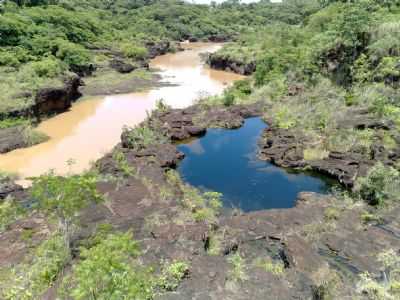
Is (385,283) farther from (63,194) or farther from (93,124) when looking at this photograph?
(93,124)

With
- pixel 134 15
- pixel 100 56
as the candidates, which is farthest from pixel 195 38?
pixel 100 56

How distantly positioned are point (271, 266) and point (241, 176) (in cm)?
743

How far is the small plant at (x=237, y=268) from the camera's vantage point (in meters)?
9.06

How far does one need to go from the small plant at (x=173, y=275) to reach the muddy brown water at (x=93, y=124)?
878 cm

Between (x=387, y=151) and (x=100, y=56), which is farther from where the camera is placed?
(x=100, y=56)

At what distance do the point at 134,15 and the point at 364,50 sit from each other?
68.8 metres

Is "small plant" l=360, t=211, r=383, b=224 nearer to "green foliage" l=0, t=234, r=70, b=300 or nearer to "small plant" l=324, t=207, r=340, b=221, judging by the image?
"small plant" l=324, t=207, r=340, b=221

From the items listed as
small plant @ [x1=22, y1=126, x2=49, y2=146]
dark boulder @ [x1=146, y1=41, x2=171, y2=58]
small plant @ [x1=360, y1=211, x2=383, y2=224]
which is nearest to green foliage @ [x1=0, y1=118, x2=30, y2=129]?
small plant @ [x1=22, y1=126, x2=49, y2=146]

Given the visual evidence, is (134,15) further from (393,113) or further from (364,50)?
(393,113)

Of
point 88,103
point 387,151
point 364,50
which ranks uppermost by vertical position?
point 364,50

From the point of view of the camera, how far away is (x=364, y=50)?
24.9 metres

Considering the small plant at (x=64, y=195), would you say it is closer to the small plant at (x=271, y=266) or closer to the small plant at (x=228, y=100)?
the small plant at (x=271, y=266)

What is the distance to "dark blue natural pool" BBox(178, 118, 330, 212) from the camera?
1495 centimetres

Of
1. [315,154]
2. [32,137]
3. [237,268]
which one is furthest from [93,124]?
[237,268]
